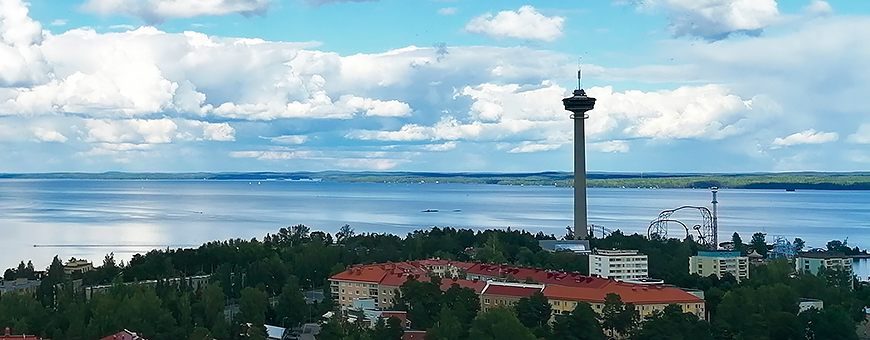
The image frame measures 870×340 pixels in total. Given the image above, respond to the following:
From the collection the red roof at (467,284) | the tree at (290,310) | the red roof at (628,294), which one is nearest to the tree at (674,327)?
the red roof at (628,294)

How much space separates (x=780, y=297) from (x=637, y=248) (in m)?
15.3

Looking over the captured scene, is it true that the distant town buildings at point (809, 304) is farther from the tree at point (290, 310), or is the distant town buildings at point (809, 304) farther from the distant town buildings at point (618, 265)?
the tree at point (290, 310)

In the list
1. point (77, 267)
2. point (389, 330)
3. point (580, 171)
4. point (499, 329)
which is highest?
point (580, 171)

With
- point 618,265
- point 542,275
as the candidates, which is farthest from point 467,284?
point 618,265

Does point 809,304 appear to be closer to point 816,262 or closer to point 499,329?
point 499,329

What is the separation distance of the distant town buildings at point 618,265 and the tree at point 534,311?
32.6 feet

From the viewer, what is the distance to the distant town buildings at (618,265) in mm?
29031

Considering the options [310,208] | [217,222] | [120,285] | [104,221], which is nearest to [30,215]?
[104,221]

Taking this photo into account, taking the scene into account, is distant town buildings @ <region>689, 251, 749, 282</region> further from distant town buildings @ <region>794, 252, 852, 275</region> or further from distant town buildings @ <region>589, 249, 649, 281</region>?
distant town buildings @ <region>794, 252, 852, 275</region>

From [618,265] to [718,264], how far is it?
3.78 m

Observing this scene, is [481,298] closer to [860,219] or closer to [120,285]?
[120,285]

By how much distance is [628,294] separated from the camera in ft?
66.6

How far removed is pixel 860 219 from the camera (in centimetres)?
Answer: 7344

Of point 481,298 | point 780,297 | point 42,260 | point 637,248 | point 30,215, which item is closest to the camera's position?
point 780,297
